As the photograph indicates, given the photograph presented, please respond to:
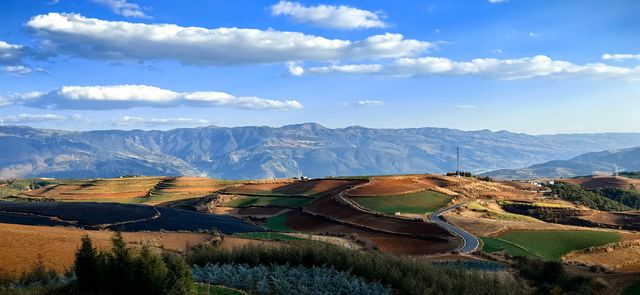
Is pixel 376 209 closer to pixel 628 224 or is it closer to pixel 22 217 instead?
pixel 628 224

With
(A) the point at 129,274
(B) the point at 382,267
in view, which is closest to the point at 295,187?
(B) the point at 382,267

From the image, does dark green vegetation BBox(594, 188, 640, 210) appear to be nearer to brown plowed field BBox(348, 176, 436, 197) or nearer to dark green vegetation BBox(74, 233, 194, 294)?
brown plowed field BBox(348, 176, 436, 197)

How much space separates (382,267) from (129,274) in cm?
1017

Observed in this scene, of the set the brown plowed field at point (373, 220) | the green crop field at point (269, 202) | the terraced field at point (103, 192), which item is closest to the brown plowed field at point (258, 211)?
the green crop field at point (269, 202)

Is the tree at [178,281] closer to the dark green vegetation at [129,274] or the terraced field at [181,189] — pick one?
the dark green vegetation at [129,274]

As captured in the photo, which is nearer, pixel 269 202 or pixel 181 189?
pixel 269 202

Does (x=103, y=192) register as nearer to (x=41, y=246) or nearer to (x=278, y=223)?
(x=278, y=223)

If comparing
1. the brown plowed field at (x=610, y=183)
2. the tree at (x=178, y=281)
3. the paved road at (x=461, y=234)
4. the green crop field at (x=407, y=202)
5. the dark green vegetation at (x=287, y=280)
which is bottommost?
the brown plowed field at (x=610, y=183)

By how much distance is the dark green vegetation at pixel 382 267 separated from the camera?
2034 cm

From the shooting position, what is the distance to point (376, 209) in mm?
76000

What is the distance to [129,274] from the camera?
16.8 meters

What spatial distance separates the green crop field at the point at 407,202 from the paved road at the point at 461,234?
10.7 feet

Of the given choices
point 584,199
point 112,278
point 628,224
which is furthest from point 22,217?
point 584,199

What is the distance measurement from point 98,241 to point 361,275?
23.1 meters
